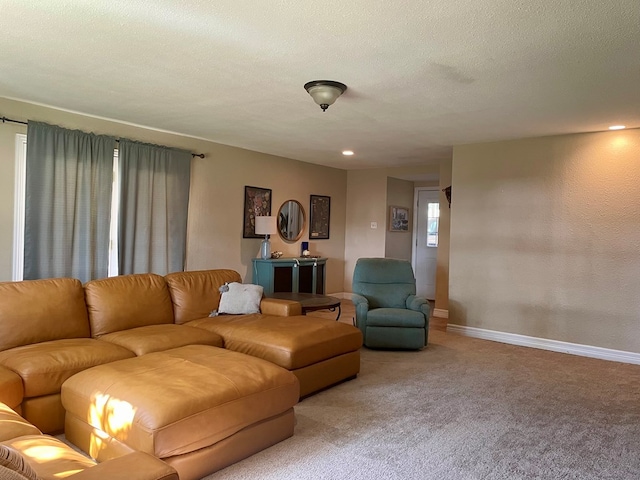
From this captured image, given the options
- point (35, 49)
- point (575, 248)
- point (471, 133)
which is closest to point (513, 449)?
point (575, 248)

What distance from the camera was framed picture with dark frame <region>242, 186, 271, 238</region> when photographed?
20.0 feet

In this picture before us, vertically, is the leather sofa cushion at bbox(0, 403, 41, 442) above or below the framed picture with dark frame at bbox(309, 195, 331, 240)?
below

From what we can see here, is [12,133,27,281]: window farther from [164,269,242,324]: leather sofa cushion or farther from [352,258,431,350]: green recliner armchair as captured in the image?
[352,258,431,350]: green recliner armchair

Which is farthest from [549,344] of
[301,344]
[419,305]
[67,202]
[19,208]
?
[19,208]

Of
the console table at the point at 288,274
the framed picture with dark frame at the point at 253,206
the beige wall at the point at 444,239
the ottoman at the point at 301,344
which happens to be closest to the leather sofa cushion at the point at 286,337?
the ottoman at the point at 301,344

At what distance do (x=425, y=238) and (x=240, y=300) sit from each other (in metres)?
4.90

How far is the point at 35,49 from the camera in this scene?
2760 mm

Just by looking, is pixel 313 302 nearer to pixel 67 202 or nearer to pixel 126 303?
pixel 126 303

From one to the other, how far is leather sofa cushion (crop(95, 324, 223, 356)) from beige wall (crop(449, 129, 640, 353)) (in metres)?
3.25

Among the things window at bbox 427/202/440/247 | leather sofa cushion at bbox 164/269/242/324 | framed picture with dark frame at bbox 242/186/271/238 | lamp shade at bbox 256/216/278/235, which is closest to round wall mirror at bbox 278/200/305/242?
framed picture with dark frame at bbox 242/186/271/238

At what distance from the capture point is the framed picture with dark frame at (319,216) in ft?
23.7

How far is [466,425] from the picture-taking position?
2877mm

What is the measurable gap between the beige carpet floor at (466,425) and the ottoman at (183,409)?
0.13 m

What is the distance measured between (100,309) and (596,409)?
3681 millimetres
